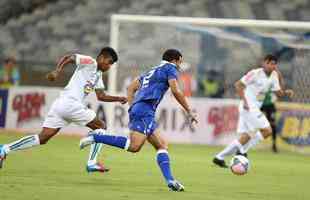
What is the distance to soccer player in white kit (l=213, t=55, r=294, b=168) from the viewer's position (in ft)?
54.3

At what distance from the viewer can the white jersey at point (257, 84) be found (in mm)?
16891

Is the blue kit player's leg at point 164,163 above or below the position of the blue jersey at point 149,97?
below

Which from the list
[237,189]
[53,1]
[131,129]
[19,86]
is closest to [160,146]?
[131,129]

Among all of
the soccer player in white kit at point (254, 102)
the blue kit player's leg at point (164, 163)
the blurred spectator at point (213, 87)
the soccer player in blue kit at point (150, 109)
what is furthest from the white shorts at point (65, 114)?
the blurred spectator at point (213, 87)

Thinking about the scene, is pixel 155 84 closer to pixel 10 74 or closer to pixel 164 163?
pixel 164 163

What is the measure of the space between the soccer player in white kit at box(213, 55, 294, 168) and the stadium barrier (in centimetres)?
511

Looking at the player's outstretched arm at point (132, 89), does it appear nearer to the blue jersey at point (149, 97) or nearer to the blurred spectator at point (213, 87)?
the blue jersey at point (149, 97)

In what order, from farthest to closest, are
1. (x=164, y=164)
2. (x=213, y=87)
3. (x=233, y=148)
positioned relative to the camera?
(x=213, y=87)
(x=233, y=148)
(x=164, y=164)

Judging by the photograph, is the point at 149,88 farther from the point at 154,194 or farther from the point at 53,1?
the point at 53,1

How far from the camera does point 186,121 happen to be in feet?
74.9

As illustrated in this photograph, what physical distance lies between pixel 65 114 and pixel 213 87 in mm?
11960

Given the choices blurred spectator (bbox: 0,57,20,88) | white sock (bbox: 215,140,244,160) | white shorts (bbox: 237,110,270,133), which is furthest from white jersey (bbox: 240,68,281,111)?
blurred spectator (bbox: 0,57,20,88)

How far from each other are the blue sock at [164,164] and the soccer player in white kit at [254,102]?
16.6ft

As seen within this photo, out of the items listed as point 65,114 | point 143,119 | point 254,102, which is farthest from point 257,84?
point 143,119
